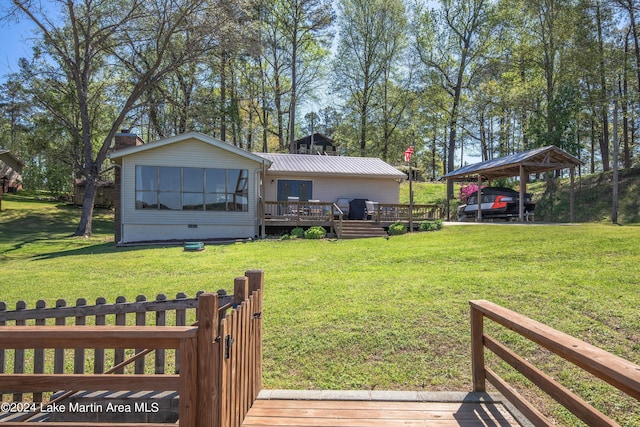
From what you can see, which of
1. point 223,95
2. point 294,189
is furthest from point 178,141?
point 223,95

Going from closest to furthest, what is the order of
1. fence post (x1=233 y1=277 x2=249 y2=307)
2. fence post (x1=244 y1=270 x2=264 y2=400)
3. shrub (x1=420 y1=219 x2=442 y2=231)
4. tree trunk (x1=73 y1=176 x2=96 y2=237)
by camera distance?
fence post (x1=233 y1=277 x2=249 y2=307) → fence post (x1=244 y1=270 x2=264 y2=400) → shrub (x1=420 y1=219 x2=442 y2=231) → tree trunk (x1=73 y1=176 x2=96 y2=237)

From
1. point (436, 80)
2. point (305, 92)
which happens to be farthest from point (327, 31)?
point (436, 80)

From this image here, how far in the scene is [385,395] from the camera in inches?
116

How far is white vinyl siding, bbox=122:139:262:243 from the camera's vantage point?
1408cm

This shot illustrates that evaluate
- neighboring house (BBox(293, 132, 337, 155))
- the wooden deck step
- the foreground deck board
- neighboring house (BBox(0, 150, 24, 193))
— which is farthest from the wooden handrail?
neighboring house (BBox(0, 150, 24, 193))

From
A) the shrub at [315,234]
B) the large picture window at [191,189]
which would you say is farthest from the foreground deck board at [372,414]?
the large picture window at [191,189]

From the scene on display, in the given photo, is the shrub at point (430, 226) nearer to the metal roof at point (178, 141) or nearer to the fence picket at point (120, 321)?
the metal roof at point (178, 141)

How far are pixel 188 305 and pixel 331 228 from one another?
489 inches

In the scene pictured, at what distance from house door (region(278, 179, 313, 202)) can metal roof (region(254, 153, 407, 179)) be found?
0.67 metres

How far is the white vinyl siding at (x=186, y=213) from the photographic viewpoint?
14078 millimetres

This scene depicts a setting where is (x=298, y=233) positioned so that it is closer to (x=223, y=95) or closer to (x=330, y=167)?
(x=330, y=167)

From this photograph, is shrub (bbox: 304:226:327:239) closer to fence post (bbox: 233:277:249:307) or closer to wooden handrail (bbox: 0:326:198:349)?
fence post (bbox: 233:277:249:307)

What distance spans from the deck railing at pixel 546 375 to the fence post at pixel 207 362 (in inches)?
68.5

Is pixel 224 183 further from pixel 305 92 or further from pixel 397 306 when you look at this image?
pixel 305 92
